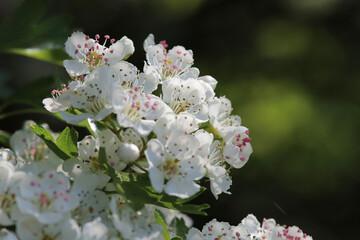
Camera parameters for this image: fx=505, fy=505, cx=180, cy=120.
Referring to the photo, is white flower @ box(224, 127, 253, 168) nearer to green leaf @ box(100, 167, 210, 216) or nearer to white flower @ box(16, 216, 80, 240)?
green leaf @ box(100, 167, 210, 216)

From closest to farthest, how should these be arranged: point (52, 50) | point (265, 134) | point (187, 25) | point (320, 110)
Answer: point (52, 50), point (265, 134), point (320, 110), point (187, 25)

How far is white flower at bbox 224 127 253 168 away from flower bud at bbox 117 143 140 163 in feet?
0.90

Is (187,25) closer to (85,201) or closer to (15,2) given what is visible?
(15,2)

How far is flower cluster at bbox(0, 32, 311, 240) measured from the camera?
1064mm

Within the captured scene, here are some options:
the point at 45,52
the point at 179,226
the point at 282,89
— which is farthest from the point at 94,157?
the point at 282,89

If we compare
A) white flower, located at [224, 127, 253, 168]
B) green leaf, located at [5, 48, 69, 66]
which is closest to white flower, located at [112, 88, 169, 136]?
white flower, located at [224, 127, 253, 168]

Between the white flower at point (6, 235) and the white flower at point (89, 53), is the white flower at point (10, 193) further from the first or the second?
the white flower at point (89, 53)

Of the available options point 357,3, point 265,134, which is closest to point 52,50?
point 265,134

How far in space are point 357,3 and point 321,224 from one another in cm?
231

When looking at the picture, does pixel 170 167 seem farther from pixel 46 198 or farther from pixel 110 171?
pixel 46 198

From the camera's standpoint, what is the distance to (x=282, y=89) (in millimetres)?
4316

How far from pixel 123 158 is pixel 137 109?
13 centimetres

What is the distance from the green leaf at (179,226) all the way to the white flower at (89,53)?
0.52 meters

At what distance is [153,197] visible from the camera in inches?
46.9
